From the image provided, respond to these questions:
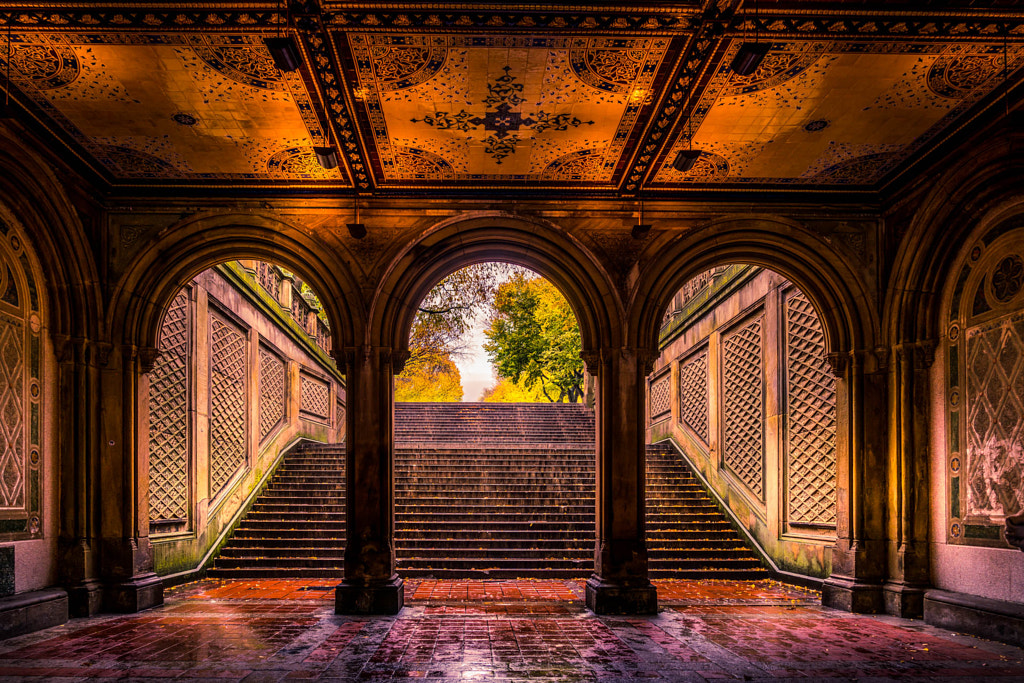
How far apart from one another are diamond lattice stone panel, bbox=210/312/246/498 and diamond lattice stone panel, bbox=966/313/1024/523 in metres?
9.62

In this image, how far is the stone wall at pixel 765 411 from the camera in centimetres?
946

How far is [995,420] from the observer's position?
6801mm

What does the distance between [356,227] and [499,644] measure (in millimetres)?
4575

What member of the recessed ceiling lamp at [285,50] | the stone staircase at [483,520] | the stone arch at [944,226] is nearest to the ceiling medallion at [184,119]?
the recessed ceiling lamp at [285,50]

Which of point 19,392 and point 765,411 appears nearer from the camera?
point 19,392

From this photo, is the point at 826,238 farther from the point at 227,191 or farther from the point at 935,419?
the point at 227,191

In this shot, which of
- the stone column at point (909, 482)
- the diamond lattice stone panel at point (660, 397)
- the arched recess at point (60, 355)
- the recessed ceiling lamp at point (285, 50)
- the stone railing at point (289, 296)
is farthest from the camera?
the diamond lattice stone panel at point (660, 397)

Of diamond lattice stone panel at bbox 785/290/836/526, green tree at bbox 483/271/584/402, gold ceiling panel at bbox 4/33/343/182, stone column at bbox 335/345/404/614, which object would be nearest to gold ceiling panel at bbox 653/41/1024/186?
diamond lattice stone panel at bbox 785/290/836/526

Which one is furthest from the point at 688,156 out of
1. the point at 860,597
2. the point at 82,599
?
the point at 82,599

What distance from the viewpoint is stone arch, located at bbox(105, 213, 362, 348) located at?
324 inches

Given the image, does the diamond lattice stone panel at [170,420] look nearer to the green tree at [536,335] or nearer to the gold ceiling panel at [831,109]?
the gold ceiling panel at [831,109]

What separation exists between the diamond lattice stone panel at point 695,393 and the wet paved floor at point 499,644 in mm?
5500

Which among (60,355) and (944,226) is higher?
(944,226)

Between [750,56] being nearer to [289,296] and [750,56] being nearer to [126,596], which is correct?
[126,596]
